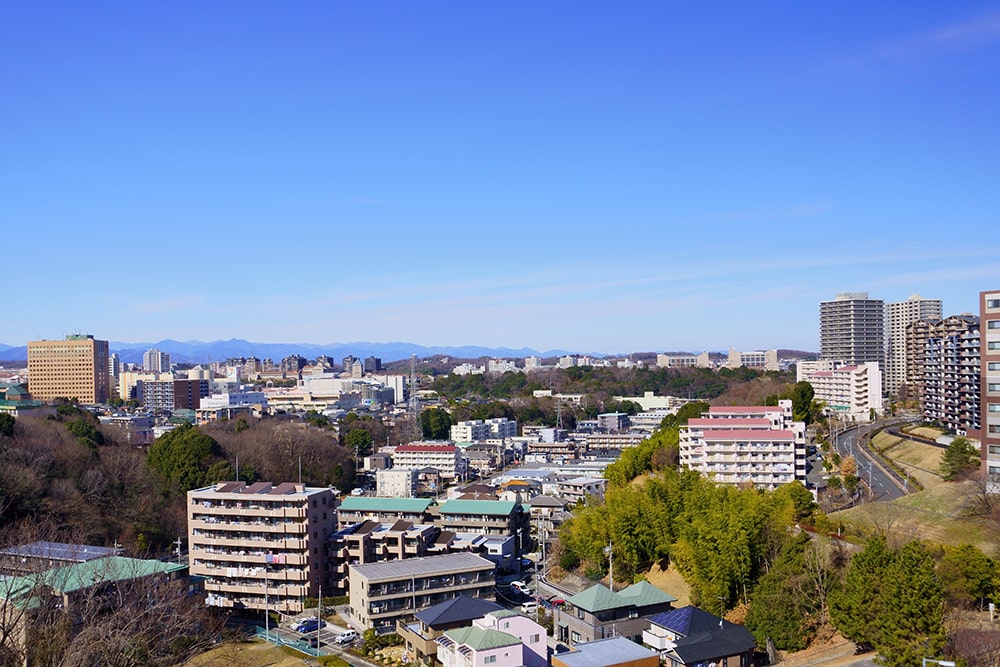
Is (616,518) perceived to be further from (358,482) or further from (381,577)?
(358,482)

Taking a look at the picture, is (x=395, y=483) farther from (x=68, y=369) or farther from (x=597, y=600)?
(x=68, y=369)

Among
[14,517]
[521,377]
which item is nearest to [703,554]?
[14,517]

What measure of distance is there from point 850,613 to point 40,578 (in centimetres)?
876

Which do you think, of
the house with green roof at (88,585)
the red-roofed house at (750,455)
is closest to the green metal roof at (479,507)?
the red-roofed house at (750,455)

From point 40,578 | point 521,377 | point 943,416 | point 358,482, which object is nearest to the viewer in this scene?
point 40,578

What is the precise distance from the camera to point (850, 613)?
9.41 meters

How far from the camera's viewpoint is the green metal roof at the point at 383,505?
1709 centimetres

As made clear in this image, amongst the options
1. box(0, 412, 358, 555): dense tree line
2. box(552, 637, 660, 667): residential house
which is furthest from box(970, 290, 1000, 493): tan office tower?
box(0, 412, 358, 555): dense tree line

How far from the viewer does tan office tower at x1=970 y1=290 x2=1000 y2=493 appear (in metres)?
13.4

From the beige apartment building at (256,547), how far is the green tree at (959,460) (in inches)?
422

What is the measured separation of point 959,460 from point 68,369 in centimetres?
4589

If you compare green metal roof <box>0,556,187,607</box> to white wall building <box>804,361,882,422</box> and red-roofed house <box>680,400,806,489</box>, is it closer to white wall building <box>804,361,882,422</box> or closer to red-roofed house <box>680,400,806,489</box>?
red-roofed house <box>680,400,806,489</box>

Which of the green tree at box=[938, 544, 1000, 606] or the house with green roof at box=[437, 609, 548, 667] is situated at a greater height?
the green tree at box=[938, 544, 1000, 606]

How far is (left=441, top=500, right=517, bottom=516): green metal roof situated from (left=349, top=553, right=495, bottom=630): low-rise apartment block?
3.74 m
